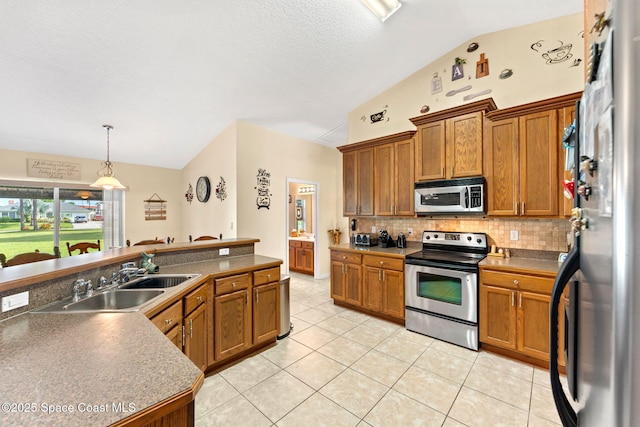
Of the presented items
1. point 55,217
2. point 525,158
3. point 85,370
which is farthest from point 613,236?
point 55,217

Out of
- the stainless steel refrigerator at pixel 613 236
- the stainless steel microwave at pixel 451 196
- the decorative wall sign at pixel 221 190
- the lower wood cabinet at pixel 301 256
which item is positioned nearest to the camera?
the stainless steel refrigerator at pixel 613 236

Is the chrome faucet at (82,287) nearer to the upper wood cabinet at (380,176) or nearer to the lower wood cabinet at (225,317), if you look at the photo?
the lower wood cabinet at (225,317)

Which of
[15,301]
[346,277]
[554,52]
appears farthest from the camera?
[346,277]

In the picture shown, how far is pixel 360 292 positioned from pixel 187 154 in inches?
166

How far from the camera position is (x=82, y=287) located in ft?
5.33

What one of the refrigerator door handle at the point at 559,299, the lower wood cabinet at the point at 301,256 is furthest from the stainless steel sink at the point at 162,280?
the lower wood cabinet at the point at 301,256

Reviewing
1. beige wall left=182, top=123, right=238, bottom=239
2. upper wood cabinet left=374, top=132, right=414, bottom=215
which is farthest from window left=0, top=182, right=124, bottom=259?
upper wood cabinet left=374, top=132, right=414, bottom=215

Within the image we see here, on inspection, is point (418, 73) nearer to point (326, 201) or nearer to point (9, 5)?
point (326, 201)

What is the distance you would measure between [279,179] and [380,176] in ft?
6.36

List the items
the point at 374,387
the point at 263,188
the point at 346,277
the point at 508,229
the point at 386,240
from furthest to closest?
the point at 263,188 < the point at 386,240 < the point at 346,277 < the point at 508,229 < the point at 374,387

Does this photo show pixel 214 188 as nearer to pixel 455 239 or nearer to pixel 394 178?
pixel 394 178

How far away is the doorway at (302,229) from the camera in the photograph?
17.7 ft

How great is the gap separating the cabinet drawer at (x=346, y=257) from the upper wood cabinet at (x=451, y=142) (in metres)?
1.31

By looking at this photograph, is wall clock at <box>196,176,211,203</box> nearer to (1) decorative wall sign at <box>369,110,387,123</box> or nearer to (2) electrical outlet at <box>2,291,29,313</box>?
(1) decorative wall sign at <box>369,110,387,123</box>
